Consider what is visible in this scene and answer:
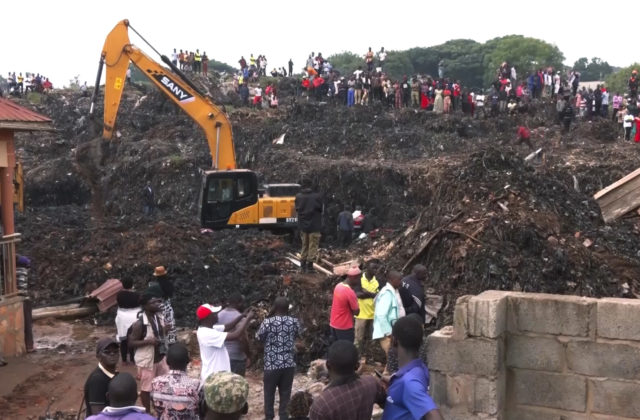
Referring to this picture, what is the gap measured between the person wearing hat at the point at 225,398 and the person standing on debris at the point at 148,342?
3.53 meters

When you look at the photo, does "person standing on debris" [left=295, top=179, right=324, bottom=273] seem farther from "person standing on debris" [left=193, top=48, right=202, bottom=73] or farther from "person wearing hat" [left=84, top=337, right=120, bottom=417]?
"person standing on debris" [left=193, top=48, right=202, bottom=73]

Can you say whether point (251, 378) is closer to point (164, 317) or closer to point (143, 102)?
point (164, 317)

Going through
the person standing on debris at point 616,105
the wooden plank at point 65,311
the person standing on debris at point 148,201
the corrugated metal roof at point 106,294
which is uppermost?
the person standing on debris at point 616,105

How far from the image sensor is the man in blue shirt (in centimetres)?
465

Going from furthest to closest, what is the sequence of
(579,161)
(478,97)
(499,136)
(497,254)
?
(478,97), (499,136), (579,161), (497,254)

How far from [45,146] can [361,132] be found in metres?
14.1

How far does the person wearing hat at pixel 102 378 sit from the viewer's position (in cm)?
573

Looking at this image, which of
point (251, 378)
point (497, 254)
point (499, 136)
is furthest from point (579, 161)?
point (251, 378)

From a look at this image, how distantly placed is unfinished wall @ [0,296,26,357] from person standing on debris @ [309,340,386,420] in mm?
7619

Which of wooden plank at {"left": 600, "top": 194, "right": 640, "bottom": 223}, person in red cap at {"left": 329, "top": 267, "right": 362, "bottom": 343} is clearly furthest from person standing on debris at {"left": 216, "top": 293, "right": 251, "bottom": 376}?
wooden plank at {"left": 600, "top": 194, "right": 640, "bottom": 223}

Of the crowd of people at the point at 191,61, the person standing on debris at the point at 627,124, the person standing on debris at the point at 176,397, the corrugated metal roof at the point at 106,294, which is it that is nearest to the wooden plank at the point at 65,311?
the corrugated metal roof at the point at 106,294

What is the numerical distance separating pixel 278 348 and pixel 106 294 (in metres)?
7.41

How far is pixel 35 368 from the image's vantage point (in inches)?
432

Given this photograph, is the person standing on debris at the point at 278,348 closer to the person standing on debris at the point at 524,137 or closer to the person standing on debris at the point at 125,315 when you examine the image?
the person standing on debris at the point at 125,315
